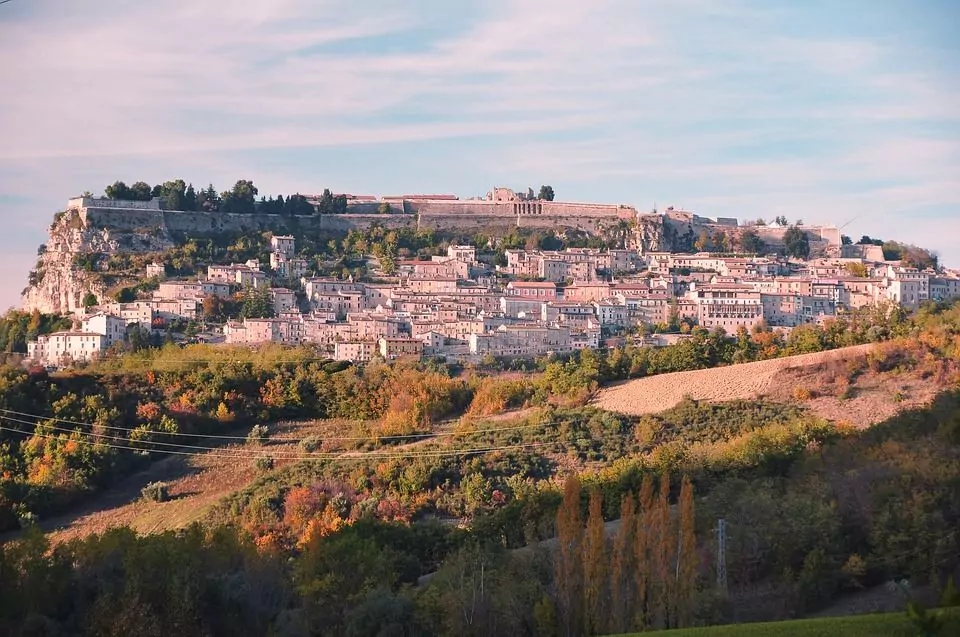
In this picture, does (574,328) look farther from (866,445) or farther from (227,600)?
(227,600)

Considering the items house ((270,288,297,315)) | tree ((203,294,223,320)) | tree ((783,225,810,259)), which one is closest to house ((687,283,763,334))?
tree ((783,225,810,259))

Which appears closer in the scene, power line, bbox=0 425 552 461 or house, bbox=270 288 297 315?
power line, bbox=0 425 552 461

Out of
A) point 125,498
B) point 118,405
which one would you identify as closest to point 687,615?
point 125,498

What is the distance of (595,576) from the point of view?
15.2 metres

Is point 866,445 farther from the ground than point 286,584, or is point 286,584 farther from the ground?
point 866,445

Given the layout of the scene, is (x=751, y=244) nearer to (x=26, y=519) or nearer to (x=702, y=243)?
(x=702, y=243)

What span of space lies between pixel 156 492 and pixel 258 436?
10.8ft

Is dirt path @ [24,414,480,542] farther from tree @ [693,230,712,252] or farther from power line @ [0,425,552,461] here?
tree @ [693,230,712,252]

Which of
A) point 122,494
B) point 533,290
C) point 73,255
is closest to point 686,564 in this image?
point 122,494

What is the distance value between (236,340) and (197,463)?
9.03 m

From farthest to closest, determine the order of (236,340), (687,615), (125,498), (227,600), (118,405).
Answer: (236,340) < (118,405) < (125,498) < (227,600) < (687,615)

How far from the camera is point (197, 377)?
30.5 metres

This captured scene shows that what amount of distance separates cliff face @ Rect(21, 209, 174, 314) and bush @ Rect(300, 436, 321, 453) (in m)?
14.6

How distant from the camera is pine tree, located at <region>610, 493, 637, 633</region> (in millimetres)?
14859
